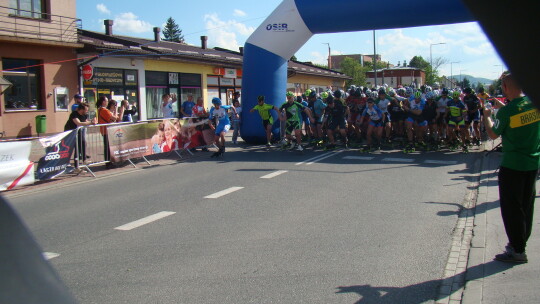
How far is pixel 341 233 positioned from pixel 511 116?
8.13 ft

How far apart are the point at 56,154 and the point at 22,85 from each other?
1105 cm

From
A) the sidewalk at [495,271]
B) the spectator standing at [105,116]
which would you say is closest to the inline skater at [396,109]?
the spectator standing at [105,116]

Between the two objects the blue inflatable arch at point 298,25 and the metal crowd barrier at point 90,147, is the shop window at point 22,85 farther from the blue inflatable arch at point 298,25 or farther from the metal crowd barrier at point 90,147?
the metal crowd barrier at point 90,147

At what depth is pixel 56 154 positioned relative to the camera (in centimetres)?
1059

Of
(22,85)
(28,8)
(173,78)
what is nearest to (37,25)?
(28,8)

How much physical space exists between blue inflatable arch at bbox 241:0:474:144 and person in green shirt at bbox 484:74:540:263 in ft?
30.6

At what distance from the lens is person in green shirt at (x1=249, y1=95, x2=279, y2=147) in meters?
15.9

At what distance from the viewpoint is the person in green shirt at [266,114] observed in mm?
15898

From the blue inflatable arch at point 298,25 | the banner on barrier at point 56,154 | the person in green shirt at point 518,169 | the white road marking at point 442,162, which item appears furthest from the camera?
the blue inflatable arch at point 298,25

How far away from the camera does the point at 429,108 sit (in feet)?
50.8

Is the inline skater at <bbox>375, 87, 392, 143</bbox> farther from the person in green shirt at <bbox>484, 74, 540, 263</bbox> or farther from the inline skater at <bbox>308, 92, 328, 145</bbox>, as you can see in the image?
the person in green shirt at <bbox>484, 74, 540, 263</bbox>

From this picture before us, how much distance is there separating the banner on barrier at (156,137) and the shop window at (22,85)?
8020mm

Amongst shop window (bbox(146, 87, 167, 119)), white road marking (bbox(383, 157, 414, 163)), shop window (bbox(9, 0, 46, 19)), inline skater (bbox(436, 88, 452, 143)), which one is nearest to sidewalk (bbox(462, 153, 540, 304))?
white road marking (bbox(383, 157, 414, 163))

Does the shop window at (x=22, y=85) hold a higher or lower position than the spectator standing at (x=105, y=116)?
higher
